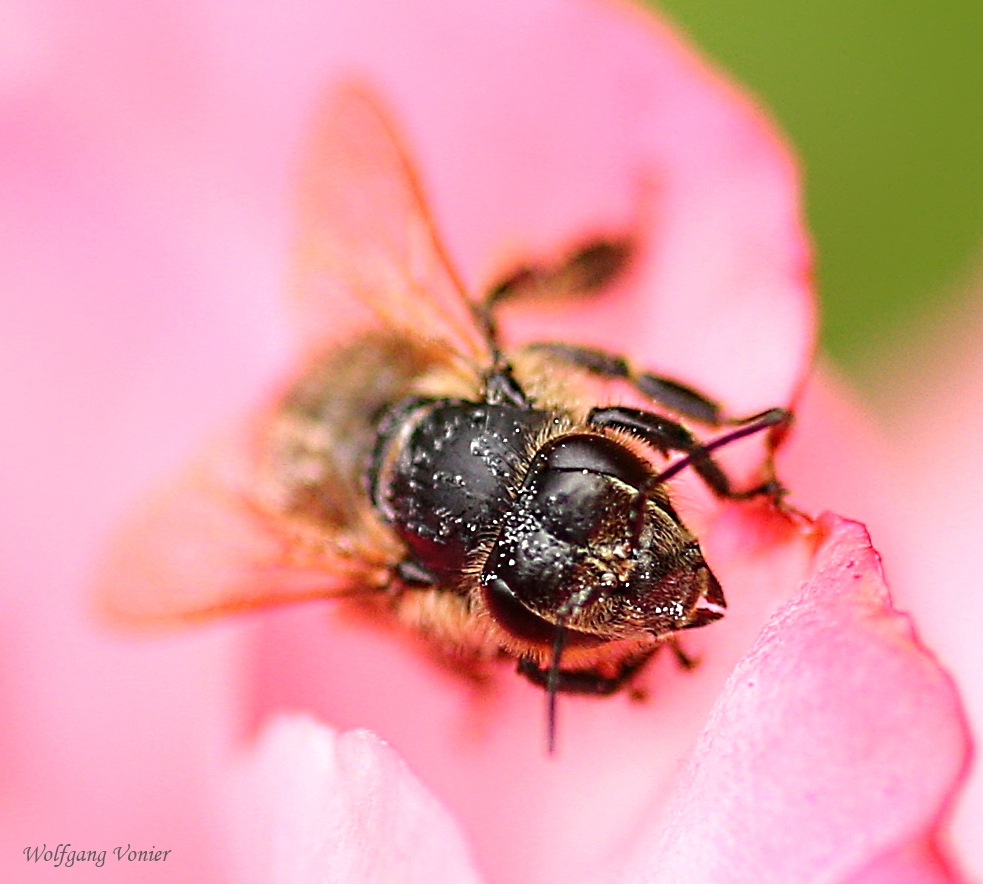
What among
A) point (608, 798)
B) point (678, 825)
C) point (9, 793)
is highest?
point (678, 825)

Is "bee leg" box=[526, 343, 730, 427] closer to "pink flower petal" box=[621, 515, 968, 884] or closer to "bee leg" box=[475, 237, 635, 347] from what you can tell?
"bee leg" box=[475, 237, 635, 347]

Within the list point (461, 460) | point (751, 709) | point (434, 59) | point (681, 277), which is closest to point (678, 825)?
point (751, 709)

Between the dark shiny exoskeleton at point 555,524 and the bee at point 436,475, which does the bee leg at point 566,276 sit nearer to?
the bee at point 436,475

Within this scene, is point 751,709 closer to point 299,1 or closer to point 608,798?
point 608,798

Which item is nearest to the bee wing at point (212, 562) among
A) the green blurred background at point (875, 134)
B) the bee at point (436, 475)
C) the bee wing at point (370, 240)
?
the bee at point (436, 475)

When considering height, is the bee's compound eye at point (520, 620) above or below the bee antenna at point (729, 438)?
A: below
